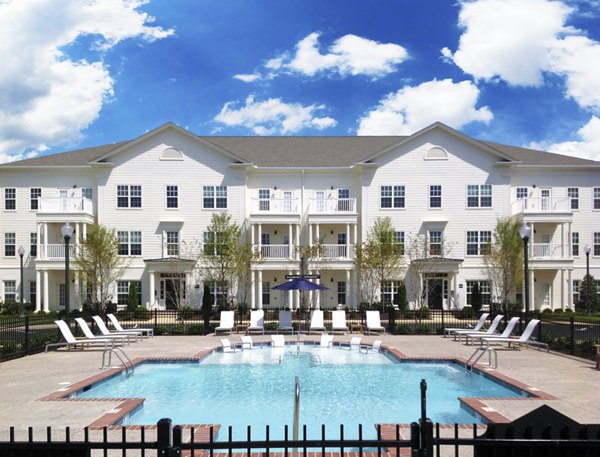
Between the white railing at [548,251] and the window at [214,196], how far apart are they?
21.6 metres

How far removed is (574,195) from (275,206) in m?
21.7

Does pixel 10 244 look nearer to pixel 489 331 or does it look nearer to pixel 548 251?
pixel 489 331

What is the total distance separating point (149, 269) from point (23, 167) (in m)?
11.9

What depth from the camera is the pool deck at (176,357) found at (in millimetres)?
9445

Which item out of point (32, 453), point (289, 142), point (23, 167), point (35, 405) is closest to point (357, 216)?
point (289, 142)

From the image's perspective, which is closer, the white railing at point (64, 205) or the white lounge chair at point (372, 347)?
the white lounge chair at point (372, 347)

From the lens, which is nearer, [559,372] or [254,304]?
[559,372]

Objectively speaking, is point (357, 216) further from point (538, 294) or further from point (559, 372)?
point (559, 372)

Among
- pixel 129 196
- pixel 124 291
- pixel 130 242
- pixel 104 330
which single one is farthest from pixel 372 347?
pixel 129 196

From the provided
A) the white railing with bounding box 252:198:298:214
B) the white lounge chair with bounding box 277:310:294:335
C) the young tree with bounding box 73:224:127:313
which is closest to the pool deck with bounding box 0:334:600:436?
the white lounge chair with bounding box 277:310:294:335

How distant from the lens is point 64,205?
36625mm

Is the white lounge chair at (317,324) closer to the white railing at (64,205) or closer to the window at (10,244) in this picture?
the white railing at (64,205)

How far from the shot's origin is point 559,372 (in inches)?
544

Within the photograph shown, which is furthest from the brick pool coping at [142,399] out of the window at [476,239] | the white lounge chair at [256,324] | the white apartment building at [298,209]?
the window at [476,239]
